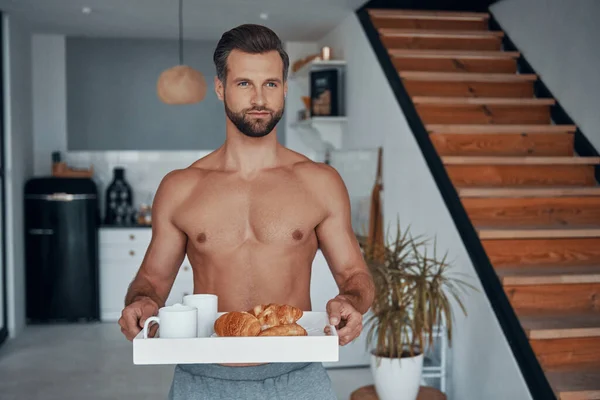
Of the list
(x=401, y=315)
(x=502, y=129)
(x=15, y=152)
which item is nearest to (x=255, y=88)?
(x=401, y=315)

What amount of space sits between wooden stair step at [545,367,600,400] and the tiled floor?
1386 millimetres

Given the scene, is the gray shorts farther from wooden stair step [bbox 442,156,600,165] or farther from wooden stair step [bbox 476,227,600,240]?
wooden stair step [bbox 442,156,600,165]

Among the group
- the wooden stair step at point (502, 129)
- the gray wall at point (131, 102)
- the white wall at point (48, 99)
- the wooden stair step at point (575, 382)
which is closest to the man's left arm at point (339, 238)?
the wooden stair step at point (575, 382)

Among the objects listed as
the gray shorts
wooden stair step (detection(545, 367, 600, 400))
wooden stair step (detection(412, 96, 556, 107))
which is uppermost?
wooden stair step (detection(412, 96, 556, 107))

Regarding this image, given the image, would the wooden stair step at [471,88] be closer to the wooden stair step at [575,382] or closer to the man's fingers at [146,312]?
the wooden stair step at [575,382]

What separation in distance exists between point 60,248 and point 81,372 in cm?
166

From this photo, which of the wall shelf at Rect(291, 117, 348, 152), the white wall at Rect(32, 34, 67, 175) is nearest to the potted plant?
the wall shelf at Rect(291, 117, 348, 152)

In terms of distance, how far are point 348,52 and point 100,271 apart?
2863 millimetres

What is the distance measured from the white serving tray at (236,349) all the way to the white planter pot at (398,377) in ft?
7.04

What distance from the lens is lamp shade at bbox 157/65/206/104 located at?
16.4ft

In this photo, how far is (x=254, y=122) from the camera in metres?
1.68

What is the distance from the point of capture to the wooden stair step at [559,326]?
10.2 feet

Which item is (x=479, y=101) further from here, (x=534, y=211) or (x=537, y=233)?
(x=537, y=233)

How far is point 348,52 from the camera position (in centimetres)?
584
